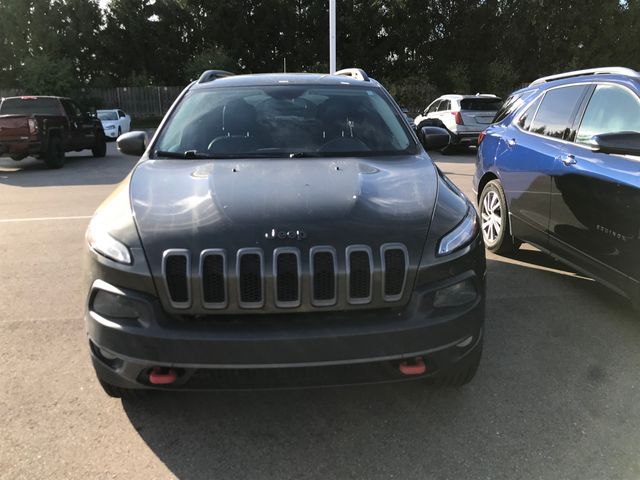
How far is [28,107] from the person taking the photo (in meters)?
14.4

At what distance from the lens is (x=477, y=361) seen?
2.80 m

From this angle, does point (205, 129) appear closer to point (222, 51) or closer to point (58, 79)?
point (222, 51)

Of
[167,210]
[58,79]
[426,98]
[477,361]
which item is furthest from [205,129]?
[58,79]

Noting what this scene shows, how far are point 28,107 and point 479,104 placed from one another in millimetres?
12084

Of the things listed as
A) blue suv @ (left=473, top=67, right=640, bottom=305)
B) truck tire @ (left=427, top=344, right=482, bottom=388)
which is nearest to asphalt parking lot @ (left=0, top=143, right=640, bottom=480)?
truck tire @ (left=427, top=344, right=482, bottom=388)

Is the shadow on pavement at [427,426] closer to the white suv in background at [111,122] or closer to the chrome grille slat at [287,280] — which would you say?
the chrome grille slat at [287,280]

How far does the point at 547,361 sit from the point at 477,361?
36.1 inches

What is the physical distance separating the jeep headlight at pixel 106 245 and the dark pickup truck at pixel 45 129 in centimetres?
1198

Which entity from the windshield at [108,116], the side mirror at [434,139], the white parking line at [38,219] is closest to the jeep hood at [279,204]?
the side mirror at [434,139]

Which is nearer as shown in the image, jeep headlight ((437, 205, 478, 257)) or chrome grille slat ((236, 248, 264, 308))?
chrome grille slat ((236, 248, 264, 308))

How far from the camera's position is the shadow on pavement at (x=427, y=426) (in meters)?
2.49

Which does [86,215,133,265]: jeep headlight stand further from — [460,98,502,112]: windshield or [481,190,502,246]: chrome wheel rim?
[460,98,502,112]: windshield

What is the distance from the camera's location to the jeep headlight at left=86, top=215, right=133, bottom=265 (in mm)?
2506

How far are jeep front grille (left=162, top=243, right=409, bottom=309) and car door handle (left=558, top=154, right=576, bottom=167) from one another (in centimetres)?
249
